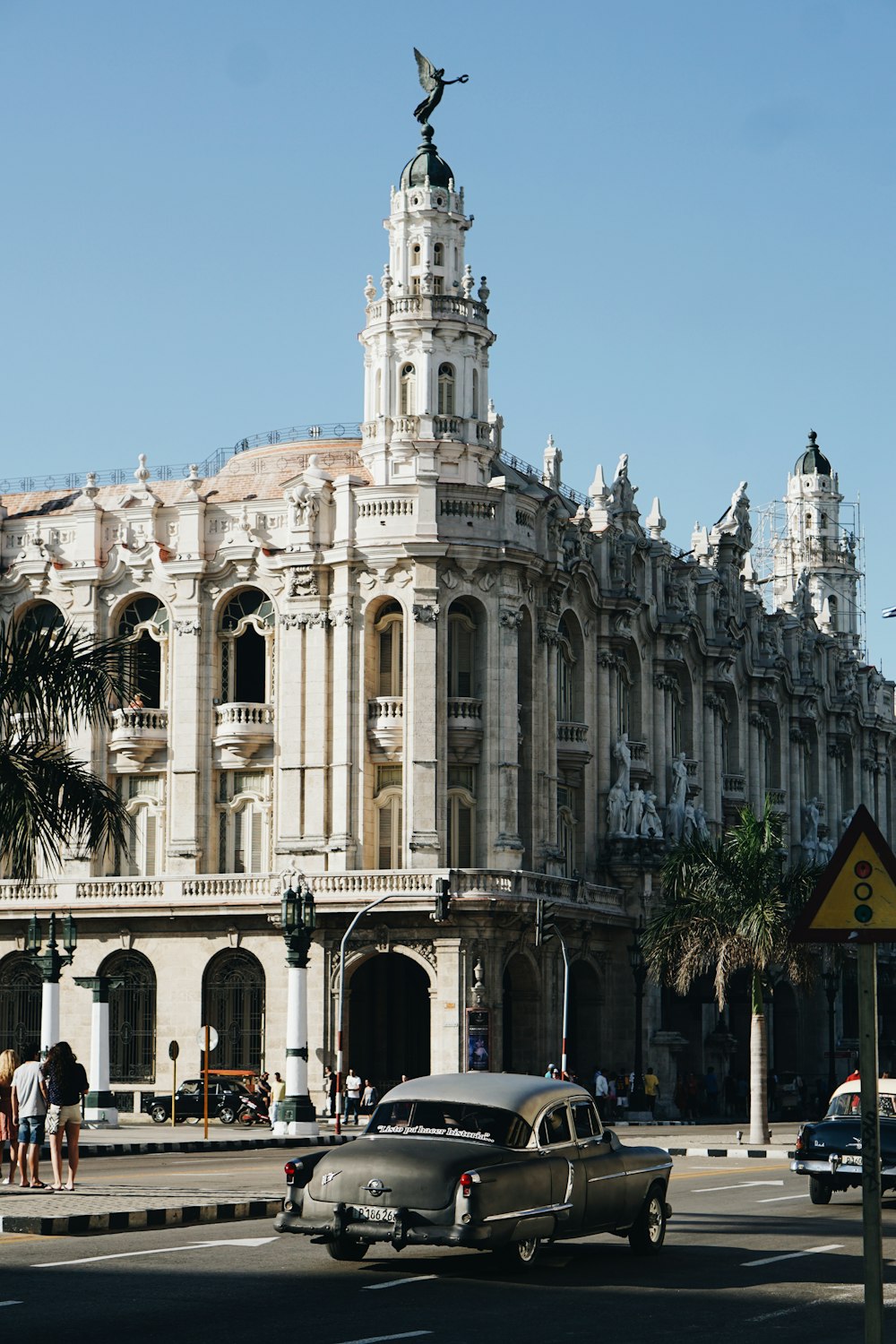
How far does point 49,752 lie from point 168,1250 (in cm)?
1009

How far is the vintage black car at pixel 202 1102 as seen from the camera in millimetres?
53531

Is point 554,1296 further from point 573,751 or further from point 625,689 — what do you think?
point 625,689

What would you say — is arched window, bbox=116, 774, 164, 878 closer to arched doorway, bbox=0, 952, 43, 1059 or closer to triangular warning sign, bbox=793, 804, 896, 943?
arched doorway, bbox=0, 952, 43, 1059

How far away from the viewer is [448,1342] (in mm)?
13922

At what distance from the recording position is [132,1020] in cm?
6038

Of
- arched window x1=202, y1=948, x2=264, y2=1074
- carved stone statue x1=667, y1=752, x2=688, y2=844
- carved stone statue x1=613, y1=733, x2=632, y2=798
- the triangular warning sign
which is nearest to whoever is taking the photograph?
the triangular warning sign

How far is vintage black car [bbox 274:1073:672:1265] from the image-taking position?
16969 millimetres

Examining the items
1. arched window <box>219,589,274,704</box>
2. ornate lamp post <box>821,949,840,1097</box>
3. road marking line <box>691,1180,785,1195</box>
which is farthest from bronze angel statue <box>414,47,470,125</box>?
road marking line <box>691,1180,785,1195</box>

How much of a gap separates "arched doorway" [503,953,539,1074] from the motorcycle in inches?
353

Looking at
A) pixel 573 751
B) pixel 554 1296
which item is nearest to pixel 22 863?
pixel 554 1296

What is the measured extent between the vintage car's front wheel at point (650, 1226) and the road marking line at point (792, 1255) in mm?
954

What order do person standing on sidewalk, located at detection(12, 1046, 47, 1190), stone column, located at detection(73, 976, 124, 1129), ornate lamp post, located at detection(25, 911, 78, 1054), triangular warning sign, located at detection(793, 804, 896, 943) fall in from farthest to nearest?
1. stone column, located at detection(73, 976, 124, 1129)
2. ornate lamp post, located at detection(25, 911, 78, 1054)
3. person standing on sidewalk, located at detection(12, 1046, 47, 1190)
4. triangular warning sign, located at detection(793, 804, 896, 943)

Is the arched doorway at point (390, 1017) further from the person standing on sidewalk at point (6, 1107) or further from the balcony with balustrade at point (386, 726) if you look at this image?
the person standing on sidewalk at point (6, 1107)

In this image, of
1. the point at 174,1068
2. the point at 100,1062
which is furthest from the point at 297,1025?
the point at 174,1068
